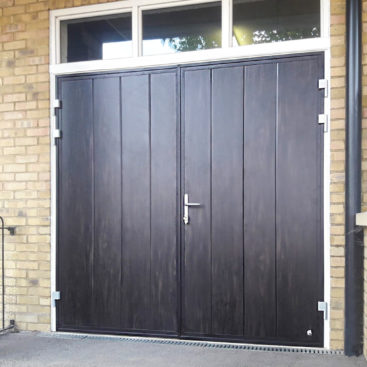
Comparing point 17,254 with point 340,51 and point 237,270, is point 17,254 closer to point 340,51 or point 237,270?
point 237,270

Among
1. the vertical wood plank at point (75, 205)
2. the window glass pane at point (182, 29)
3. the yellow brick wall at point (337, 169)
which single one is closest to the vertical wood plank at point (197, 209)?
the window glass pane at point (182, 29)

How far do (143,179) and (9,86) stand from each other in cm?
149

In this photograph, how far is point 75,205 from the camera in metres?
4.34

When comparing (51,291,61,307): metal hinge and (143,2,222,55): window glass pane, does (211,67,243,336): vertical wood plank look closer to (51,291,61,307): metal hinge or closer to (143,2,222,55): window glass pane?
(143,2,222,55): window glass pane

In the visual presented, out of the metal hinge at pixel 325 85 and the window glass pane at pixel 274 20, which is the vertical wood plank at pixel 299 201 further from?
the window glass pane at pixel 274 20

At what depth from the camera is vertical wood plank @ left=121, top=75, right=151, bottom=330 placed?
4.18m

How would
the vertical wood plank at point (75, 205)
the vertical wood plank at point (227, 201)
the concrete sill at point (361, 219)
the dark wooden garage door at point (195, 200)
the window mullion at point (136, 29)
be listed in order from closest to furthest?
the concrete sill at point (361, 219), the dark wooden garage door at point (195, 200), the vertical wood plank at point (227, 201), the window mullion at point (136, 29), the vertical wood plank at point (75, 205)

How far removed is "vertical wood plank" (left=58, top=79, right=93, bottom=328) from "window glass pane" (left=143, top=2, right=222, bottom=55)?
670 millimetres

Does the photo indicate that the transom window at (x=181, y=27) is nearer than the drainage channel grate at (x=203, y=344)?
No

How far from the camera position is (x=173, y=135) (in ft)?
13.5

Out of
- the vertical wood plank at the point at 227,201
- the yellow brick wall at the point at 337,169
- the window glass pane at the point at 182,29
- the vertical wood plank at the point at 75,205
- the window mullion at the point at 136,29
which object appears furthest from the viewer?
the vertical wood plank at the point at 75,205

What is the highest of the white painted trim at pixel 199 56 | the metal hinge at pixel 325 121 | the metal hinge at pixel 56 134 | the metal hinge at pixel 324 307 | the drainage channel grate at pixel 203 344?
the white painted trim at pixel 199 56

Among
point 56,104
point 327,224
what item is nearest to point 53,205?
point 56,104

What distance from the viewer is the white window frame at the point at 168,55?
3.79 m
